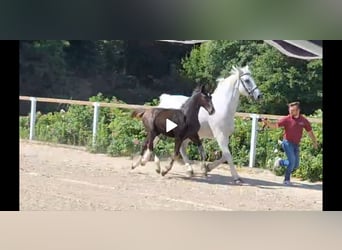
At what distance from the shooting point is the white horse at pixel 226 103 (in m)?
6.45

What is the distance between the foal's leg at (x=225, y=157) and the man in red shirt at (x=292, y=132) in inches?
13.7

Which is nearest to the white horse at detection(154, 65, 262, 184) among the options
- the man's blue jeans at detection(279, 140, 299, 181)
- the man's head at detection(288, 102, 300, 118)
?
the man's head at detection(288, 102, 300, 118)

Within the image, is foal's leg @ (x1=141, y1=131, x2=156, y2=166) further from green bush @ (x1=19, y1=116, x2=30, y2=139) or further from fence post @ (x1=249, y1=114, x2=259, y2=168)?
green bush @ (x1=19, y1=116, x2=30, y2=139)

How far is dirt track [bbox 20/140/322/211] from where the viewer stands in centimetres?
645

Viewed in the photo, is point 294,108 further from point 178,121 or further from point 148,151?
point 148,151

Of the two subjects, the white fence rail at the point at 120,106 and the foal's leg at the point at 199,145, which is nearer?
the white fence rail at the point at 120,106

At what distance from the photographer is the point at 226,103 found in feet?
21.3

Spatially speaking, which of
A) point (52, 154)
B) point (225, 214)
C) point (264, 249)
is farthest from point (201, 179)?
point (52, 154)

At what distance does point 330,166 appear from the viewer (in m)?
6.46

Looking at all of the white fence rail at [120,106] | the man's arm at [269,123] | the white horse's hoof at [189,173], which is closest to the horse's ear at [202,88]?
the white fence rail at [120,106]

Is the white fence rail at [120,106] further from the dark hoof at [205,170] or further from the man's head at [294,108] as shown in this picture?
the dark hoof at [205,170]

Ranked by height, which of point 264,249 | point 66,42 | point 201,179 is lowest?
point 264,249
